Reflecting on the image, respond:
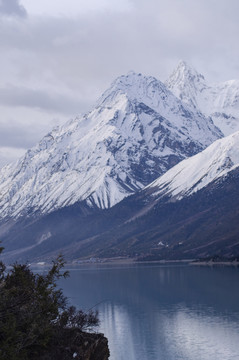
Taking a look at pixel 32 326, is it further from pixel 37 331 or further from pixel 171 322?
pixel 171 322

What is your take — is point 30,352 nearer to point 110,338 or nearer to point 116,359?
point 116,359

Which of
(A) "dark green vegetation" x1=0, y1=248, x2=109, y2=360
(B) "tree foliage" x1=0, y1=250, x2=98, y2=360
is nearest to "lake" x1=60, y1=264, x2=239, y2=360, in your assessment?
(B) "tree foliage" x1=0, y1=250, x2=98, y2=360

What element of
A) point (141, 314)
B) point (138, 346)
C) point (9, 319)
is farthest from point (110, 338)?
point (9, 319)

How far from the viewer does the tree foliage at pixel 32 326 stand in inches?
1775

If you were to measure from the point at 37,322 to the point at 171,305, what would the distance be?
11914 centimetres

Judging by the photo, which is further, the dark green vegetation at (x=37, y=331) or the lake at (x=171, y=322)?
the lake at (x=171, y=322)

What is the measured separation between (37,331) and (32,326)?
1.95 metres

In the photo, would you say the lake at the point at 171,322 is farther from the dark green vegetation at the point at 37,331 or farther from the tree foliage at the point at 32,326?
the dark green vegetation at the point at 37,331

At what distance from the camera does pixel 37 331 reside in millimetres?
49156

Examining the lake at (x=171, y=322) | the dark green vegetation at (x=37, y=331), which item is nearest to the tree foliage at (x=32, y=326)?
the dark green vegetation at (x=37, y=331)

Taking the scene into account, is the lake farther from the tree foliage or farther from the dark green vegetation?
the dark green vegetation

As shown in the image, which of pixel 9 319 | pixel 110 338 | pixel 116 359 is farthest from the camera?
pixel 110 338

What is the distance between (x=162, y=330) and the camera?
12444 cm

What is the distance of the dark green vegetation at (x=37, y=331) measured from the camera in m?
45.2
